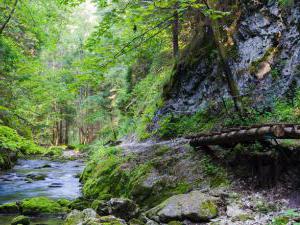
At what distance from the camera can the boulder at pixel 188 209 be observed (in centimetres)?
607

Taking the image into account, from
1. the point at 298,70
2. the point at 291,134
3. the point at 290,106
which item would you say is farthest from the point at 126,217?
the point at 298,70

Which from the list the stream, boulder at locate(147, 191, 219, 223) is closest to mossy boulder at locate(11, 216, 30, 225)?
boulder at locate(147, 191, 219, 223)

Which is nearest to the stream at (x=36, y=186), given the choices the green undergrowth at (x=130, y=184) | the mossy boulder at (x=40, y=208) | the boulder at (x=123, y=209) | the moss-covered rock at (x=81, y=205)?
the green undergrowth at (x=130, y=184)

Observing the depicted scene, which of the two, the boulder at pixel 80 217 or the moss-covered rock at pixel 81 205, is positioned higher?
the boulder at pixel 80 217

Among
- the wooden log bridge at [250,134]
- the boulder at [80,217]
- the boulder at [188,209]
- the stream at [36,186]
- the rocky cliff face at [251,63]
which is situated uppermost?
the rocky cliff face at [251,63]

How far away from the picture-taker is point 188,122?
11.7 meters

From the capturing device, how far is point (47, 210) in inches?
357

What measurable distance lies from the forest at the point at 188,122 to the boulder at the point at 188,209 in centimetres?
2

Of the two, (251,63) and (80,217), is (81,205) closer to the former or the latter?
(80,217)

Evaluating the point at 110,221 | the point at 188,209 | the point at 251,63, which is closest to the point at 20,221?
the point at 110,221

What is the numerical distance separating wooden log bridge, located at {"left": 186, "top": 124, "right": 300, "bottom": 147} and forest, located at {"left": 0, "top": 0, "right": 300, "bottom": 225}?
0.03 metres

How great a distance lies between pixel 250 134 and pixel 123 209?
3296 millimetres

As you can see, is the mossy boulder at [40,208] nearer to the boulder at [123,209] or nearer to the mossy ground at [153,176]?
the mossy ground at [153,176]

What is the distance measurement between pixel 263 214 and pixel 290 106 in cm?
357
